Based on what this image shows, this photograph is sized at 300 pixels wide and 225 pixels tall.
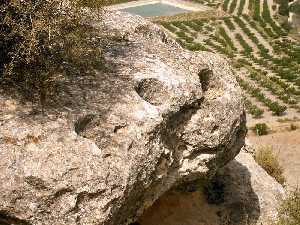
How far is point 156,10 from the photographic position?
7456cm

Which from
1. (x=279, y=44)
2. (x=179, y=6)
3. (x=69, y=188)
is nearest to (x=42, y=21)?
(x=69, y=188)

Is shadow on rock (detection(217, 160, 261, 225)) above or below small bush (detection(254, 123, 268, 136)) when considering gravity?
Answer: above

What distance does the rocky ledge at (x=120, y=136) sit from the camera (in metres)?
7.30

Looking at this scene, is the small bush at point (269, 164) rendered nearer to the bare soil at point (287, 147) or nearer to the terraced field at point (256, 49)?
the bare soil at point (287, 147)

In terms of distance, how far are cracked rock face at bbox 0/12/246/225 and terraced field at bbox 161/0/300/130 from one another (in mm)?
17779

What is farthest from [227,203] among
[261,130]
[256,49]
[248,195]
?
[256,49]

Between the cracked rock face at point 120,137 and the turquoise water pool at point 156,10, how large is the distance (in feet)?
199

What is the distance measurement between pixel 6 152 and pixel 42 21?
6.74 feet

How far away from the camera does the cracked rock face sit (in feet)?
23.9

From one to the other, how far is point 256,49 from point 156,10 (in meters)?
24.8

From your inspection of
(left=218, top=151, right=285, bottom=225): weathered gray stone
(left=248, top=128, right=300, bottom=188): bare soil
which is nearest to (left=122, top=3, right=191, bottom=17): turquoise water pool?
(left=248, top=128, right=300, bottom=188): bare soil

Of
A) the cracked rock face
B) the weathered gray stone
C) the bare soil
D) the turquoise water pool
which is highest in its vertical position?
the cracked rock face

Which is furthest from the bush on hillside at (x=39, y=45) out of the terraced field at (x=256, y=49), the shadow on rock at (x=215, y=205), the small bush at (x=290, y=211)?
the terraced field at (x=256, y=49)

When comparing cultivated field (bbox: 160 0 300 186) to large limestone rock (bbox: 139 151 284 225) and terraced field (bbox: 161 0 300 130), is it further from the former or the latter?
large limestone rock (bbox: 139 151 284 225)
